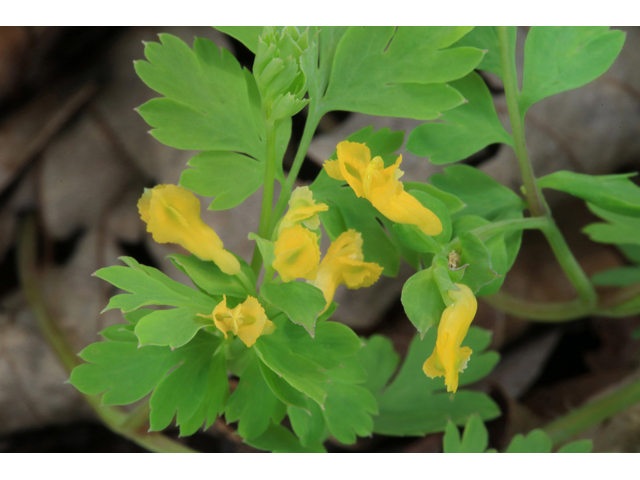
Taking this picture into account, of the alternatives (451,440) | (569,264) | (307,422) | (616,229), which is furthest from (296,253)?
(616,229)

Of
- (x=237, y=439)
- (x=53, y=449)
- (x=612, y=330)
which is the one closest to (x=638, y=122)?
(x=612, y=330)

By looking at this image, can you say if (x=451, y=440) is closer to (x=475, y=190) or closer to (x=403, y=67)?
(x=475, y=190)

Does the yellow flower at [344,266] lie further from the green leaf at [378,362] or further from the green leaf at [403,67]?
the green leaf at [378,362]

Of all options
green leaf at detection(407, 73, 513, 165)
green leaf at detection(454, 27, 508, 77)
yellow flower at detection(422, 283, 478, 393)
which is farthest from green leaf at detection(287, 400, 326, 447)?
green leaf at detection(454, 27, 508, 77)

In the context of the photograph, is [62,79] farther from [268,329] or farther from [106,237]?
[268,329]

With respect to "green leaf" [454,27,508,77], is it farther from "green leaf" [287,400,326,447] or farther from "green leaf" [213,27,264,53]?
"green leaf" [287,400,326,447]

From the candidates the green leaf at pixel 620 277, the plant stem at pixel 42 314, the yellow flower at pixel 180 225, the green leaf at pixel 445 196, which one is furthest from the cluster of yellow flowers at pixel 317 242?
the green leaf at pixel 620 277
